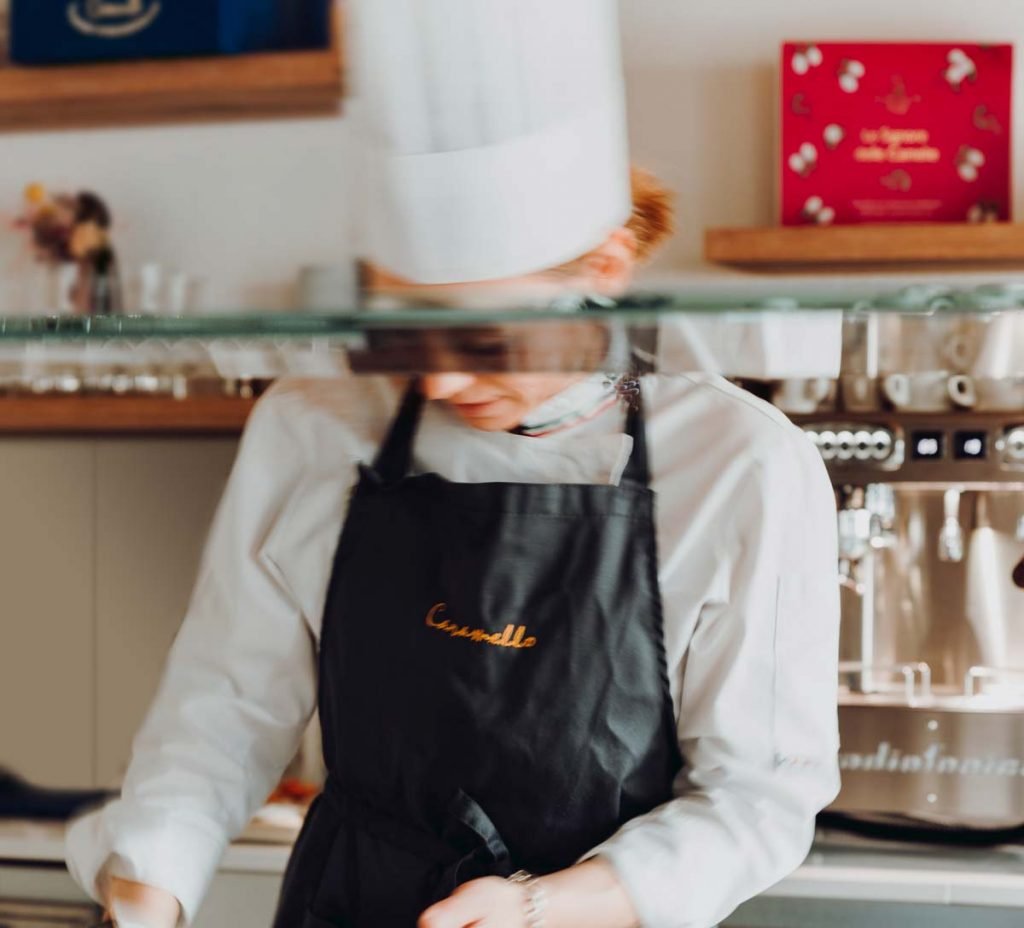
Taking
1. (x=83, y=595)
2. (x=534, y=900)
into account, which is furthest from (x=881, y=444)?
(x=83, y=595)

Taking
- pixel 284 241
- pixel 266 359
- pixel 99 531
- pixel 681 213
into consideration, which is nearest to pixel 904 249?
pixel 681 213

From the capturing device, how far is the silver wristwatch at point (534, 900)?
443mm

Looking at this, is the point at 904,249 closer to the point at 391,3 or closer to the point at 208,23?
the point at 208,23

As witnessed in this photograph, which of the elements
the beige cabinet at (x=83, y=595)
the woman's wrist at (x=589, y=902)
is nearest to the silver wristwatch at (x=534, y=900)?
the woman's wrist at (x=589, y=902)

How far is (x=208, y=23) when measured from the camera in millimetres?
1625

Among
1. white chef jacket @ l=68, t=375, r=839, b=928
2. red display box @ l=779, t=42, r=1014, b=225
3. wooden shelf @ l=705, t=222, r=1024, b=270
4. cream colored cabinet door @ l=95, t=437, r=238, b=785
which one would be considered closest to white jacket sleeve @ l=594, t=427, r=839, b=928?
white chef jacket @ l=68, t=375, r=839, b=928

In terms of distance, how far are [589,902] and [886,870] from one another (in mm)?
150

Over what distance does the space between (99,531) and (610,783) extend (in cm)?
82

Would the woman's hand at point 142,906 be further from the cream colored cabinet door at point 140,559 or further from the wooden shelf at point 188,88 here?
the wooden shelf at point 188,88

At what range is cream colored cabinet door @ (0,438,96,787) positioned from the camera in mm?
619

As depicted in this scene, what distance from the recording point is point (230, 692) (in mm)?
565

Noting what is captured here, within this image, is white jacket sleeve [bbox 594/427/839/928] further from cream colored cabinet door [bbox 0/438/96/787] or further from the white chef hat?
cream colored cabinet door [bbox 0/438/96/787]

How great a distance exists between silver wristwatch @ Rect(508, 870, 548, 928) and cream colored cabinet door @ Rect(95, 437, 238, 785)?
22cm

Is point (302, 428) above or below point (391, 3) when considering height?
below
